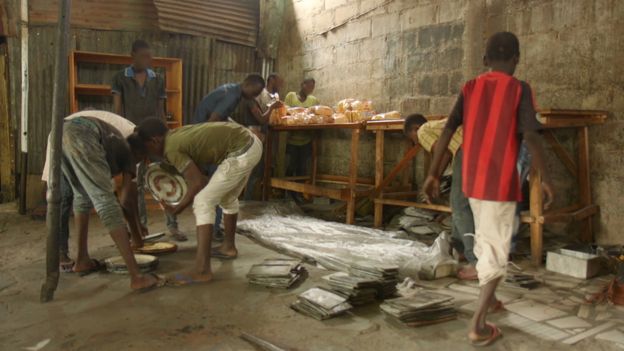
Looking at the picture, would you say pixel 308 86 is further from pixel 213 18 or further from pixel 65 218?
pixel 65 218

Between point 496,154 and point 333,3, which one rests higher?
point 333,3

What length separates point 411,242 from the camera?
4863 mm

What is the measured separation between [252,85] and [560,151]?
3.05 m

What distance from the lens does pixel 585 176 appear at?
470cm

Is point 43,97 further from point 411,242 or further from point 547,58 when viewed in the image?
point 547,58

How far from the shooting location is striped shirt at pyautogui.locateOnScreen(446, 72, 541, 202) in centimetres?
256

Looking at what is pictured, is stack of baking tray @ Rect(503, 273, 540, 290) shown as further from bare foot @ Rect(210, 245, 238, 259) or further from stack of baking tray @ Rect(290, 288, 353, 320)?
bare foot @ Rect(210, 245, 238, 259)

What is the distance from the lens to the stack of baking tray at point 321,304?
3.01 metres

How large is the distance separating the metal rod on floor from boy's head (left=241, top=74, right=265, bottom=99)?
1.98 metres

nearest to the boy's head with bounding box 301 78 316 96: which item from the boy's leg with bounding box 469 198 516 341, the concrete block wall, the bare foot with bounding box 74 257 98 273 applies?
the concrete block wall

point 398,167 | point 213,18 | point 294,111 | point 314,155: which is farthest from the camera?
point 213,18

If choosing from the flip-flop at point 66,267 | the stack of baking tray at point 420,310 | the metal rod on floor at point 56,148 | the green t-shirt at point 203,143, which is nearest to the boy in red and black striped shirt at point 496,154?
the stack of baking tray at point 420,310

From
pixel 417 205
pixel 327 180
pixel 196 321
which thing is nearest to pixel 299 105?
pixel 327 180

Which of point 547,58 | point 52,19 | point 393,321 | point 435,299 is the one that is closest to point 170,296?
point 393,321
